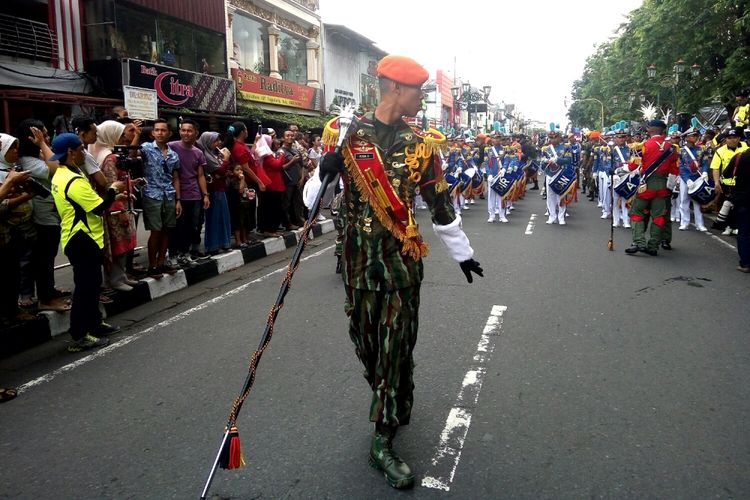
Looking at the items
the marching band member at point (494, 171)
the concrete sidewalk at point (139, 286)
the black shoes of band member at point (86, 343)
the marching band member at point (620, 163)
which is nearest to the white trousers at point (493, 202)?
the marching band member at point (494, 171)

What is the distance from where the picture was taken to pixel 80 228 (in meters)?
4.80

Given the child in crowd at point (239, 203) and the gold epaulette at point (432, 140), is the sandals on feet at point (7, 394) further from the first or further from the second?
the child in crowd at point (239, 203)

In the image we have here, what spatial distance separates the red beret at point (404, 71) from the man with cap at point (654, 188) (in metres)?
6.87

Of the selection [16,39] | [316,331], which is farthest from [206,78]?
[316,331]

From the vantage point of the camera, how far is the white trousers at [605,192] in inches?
554

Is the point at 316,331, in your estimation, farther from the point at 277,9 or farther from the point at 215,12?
the point at 277,9

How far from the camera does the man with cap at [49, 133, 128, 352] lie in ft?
15.5

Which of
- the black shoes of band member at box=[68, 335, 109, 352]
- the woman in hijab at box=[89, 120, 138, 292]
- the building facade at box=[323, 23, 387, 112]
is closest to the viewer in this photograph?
the black shoes of band member at box=[68, 335, 109, 352]

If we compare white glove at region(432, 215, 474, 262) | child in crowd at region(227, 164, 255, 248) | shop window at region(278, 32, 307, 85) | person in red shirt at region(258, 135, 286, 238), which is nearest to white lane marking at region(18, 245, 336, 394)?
child in crowd at region(227, 164, 255, 248)

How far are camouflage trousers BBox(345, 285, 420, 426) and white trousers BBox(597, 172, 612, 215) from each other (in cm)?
1212

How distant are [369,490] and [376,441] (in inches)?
9.7

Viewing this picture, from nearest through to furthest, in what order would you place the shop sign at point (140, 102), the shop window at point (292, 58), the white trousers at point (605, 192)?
1. the shop sign at point (140, 102)
2. the white trousers at point (605, 192)
3. the shop window at point (292, 58)

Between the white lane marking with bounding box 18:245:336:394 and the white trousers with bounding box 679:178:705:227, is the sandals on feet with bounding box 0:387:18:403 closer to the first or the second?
the white lane marking with bounding box 18:245:336:394

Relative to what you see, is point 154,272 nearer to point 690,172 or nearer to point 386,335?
point 386,335
